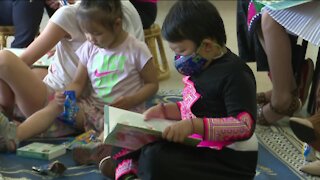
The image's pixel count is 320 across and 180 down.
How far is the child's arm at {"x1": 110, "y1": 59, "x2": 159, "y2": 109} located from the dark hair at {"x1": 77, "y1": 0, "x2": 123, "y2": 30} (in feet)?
0.65

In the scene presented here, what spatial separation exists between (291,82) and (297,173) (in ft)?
1.37

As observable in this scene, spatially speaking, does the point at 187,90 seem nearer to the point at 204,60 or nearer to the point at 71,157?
the point at 204,60

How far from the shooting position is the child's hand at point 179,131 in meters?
1.06

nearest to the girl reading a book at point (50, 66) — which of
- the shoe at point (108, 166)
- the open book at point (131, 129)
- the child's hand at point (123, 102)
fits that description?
the child's hand at point (123, 102)

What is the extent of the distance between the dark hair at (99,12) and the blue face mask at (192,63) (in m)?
0.38

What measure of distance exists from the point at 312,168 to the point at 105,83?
689mm

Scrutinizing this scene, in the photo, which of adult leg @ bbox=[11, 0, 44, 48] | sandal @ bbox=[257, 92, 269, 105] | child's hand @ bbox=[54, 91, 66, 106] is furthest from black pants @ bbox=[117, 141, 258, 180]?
adult leg @ bbox=[11, 0, 44, 48]

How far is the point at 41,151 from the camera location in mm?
1516

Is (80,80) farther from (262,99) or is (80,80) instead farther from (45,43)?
(262,99)

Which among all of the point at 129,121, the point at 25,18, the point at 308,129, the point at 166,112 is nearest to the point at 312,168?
the point at 308,129

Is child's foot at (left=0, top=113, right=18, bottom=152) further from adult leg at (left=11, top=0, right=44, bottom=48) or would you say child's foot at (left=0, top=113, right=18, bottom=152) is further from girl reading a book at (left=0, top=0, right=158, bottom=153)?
adult leg at (left=11, top=0, right=44, bottom=48)

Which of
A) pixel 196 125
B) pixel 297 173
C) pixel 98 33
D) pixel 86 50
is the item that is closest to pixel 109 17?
pixel 98 33

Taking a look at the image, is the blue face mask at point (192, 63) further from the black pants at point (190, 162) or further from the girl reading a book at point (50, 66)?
the girl reading a book at point (50, 66)

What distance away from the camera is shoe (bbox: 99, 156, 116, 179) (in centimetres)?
135
